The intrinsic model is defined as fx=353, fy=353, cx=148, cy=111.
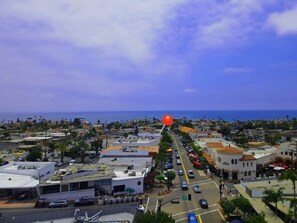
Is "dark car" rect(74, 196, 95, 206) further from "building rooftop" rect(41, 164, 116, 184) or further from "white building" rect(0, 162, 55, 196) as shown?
"white building" rect(0, 162, 55, 196)

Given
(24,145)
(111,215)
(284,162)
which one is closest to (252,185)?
(111,215)

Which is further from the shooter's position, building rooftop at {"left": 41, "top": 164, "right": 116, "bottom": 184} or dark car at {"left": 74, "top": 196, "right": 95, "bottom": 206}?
building rooftop at {"left": 41, "top": 164, "right": 116, "bottom": 184}

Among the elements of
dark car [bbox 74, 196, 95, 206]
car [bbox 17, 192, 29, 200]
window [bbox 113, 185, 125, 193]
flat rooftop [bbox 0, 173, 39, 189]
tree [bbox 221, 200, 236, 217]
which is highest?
tree [bbox 221, 200, 236, 217]

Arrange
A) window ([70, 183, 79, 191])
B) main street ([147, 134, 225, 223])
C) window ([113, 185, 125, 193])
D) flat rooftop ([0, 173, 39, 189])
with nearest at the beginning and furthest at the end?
main street ([147, 134, 225, 223]) → window ([70, 183, 79, 191]) → window ([113, 185, 125, 193]) → flat rooftop ([0, 173, 39, 189])

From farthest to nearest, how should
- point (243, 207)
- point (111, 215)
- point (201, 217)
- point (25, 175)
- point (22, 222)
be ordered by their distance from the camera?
point (25, 175), point (201, 217), point (243, 207), point (111, 215), point (22, 222)

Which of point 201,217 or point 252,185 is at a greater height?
Answer: point 252,185

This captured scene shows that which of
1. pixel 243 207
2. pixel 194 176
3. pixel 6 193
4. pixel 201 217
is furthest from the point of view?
pixel 194 176

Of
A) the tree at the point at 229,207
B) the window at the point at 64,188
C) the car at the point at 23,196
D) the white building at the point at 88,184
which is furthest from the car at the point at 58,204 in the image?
the tree at the point at 229,207

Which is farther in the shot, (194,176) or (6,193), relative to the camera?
(194,176)

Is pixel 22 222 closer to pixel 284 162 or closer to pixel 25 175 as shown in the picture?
pixel 25 175

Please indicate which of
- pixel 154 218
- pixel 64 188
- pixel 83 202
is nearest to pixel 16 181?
pixel 64 188

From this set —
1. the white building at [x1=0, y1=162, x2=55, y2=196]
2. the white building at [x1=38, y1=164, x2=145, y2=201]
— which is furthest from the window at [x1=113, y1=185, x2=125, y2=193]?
the white building at [x1=0, y1=162, x2=55, y2=196]
